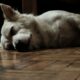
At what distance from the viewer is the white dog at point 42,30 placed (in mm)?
1995

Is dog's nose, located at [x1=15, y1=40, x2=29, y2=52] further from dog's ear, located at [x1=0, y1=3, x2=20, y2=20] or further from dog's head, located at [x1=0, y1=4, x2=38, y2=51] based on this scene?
dog's ear, located at [x1=0, y1=3, x2=20, y2=20]

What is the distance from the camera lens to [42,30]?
207cm

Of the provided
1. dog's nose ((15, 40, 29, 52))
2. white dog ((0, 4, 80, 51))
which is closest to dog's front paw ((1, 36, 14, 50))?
white dog ((0, 4, 80, 51))

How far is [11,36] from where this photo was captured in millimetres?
2020

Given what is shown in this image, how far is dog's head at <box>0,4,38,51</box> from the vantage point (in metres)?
1.92

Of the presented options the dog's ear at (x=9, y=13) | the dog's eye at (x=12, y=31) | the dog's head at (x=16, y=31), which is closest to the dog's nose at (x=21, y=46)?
the dog's head at (x=16, y=31)

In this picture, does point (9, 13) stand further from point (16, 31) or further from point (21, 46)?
point (21, 46)

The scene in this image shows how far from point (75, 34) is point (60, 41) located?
0.39 feet

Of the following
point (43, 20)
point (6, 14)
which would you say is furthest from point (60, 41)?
point (6, 14)

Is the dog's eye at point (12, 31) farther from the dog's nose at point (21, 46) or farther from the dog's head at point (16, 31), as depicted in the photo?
the dog's nose at point (21, 46)

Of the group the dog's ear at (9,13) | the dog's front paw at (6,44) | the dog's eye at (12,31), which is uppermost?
the dog's ear at (9,13)

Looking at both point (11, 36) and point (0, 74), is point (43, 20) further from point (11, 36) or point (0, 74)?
point (0, 74)

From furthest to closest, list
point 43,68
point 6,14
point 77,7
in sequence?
point 77,7
point 6,14
point 43,68

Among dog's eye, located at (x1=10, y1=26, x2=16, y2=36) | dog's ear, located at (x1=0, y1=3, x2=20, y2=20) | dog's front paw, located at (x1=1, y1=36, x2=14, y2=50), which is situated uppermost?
dog's ear, located at (x1=0, y1=3, x2=20, y2=20)
